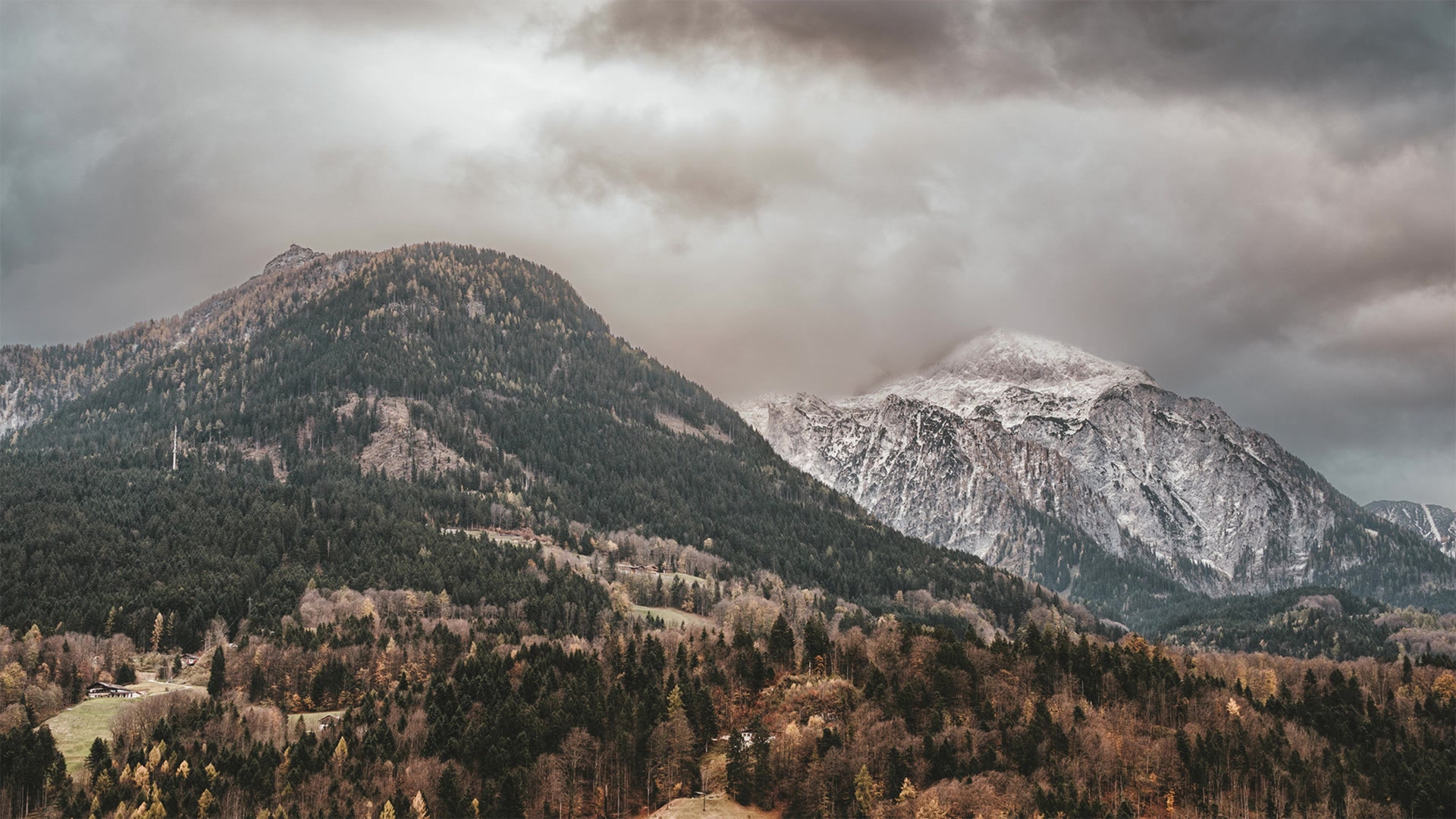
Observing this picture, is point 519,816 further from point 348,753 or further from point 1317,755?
point 1317,755

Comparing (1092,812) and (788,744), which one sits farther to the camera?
(788,744)

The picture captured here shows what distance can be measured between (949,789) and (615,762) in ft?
184

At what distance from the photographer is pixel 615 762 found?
191m

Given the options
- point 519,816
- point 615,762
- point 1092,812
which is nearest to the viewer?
point 1092,812

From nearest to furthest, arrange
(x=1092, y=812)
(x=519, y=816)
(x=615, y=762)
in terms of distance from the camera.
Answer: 1. (x=1092, y=812)
2. (x=519, y=816)
3. (x=615, y=762)

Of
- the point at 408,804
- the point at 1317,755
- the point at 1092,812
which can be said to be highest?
the point at 1317,755

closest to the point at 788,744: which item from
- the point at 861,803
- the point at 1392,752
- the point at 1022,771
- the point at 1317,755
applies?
the point at 861,803

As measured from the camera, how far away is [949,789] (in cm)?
17125

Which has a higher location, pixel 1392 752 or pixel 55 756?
pixel 1392 752

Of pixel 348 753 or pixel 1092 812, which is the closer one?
pixel 1092 812

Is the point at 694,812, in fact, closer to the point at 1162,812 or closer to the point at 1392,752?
the point at 1162,812

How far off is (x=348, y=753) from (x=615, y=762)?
45.5 metres

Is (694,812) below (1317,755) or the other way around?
below

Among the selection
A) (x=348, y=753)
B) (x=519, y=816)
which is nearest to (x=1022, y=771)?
(x=519, y=816)
